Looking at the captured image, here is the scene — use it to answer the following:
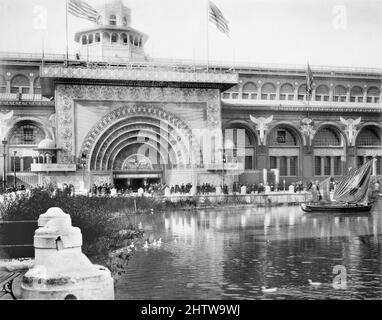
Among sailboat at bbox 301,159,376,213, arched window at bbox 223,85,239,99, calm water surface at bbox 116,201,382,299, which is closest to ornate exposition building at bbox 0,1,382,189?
arched window at bbox 223,85,239,99

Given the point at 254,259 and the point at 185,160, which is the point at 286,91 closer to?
the point at 185,160

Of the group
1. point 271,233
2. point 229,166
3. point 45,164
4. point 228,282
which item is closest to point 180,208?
point 229,166

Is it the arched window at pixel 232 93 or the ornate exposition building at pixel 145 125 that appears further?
the arched window at pixel 232 93

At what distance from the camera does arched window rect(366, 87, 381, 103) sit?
174 feet

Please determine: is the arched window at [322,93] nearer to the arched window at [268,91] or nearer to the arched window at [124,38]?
the arched window at [268,91]

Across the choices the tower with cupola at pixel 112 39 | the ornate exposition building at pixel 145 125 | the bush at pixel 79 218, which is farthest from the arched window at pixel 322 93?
the bush at pixel 79 218

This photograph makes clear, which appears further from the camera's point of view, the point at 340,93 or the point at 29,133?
the point at 340,93

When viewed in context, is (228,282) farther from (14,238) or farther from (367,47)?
(367,47)

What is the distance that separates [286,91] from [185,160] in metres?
17.8

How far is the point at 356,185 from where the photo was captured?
31500 mm

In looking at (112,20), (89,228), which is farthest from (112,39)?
(89,228)

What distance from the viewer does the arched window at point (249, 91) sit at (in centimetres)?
5100

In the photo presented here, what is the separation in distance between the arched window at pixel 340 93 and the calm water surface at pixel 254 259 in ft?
84.7
